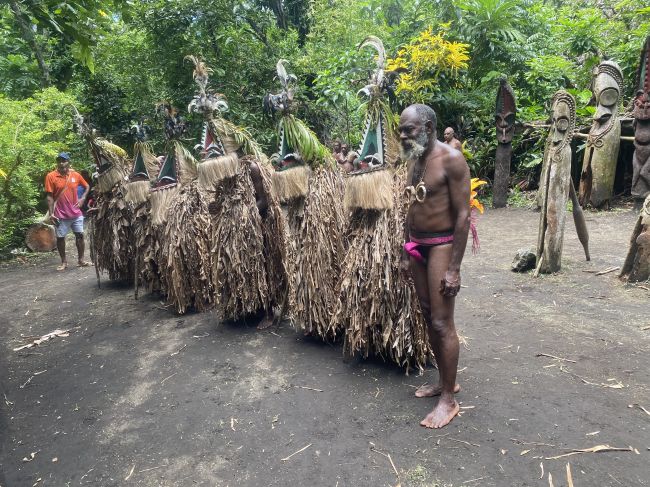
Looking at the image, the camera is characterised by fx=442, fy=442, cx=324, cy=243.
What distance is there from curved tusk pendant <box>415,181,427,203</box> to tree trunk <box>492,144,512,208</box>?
23.9 feet

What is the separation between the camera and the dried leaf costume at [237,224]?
13.1ft

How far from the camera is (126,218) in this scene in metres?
5.62

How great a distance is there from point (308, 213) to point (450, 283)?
1.50 m

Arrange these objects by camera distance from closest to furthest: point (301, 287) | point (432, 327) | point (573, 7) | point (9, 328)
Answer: point (432, 327) → point (301, 287) → point (9, 328) → point (573, 7)

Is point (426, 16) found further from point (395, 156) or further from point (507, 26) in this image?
point (395, 156)

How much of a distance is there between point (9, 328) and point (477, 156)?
30.4 feet

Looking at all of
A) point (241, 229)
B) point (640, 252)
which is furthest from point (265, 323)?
point (640, 252)

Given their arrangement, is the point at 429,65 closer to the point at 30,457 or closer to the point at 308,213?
the point at 308,213

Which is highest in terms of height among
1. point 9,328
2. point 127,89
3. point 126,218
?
point 127,89

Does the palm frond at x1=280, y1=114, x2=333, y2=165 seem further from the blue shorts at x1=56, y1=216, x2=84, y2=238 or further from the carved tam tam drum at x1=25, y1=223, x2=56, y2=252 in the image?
the carved tam tam drum at x1=25, y1=223, x2=56, y2=252

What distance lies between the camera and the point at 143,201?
5.04m

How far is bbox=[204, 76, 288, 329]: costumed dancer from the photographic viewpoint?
13.2 feet

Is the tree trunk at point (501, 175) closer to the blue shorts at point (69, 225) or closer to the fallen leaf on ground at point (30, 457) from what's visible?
the blue shorts at point (69, 225)

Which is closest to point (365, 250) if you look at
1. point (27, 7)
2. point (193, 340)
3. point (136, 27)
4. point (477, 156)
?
point (193, 340)
